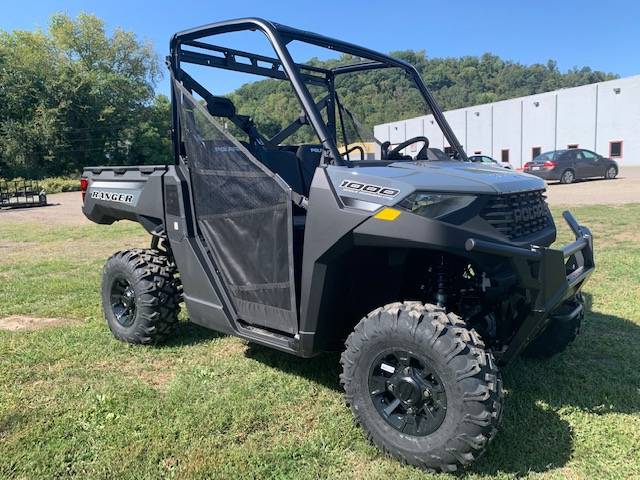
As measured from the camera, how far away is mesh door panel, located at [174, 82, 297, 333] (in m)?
3.11

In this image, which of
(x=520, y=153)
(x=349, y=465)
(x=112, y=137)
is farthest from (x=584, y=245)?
(x=112, y=137)

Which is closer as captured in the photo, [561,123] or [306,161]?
[306,161]

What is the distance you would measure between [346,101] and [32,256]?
6.48m

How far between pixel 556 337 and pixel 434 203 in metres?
1.78

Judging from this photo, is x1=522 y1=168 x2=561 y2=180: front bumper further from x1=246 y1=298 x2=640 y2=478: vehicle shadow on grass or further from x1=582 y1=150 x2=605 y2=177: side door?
x1=246 y1=298 x2=640 y2=478: vehicle shadow on grass

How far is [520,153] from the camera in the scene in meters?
41.9

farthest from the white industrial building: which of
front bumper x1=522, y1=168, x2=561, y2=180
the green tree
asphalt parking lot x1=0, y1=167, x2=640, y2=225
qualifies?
the green tree

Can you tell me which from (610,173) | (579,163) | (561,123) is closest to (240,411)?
(579,163)

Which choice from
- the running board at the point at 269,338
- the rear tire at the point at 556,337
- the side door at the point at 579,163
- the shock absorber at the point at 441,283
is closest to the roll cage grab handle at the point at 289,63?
the shock absorber at the point at 441,283

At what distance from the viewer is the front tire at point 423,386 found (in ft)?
8.02

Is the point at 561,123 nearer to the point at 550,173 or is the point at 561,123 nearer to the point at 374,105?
the point at 550,173

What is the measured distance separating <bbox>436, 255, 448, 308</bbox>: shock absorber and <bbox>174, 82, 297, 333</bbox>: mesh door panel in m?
0.83

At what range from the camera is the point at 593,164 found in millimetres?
21531

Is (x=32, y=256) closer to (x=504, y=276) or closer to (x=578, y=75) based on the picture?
(x=504, y=276)
